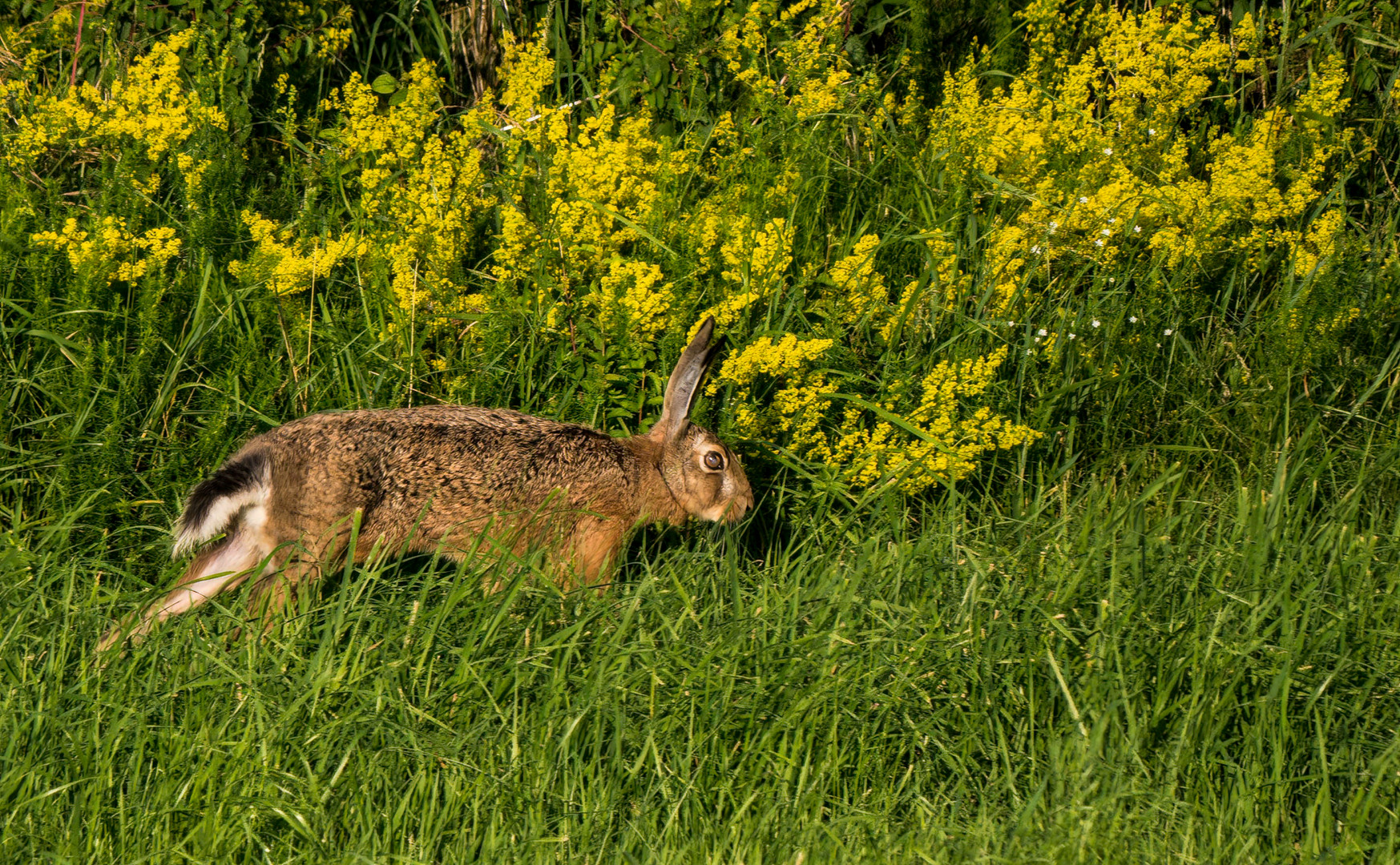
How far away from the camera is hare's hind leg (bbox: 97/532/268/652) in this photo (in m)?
3.96

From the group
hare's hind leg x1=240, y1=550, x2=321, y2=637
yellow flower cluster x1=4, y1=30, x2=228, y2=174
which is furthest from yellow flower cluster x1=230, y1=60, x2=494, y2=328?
hare's hind leg x1=240, y1=550, x2=321, y2=637

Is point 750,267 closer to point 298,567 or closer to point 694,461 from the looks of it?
point 694,461

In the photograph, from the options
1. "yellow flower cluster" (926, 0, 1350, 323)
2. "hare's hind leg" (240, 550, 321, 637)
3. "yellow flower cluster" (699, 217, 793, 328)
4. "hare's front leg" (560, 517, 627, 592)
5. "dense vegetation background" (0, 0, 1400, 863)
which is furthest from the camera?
"yellow flower cluster" (926, 0, 1350, 323)

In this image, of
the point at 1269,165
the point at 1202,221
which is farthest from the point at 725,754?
the point at 1269,165

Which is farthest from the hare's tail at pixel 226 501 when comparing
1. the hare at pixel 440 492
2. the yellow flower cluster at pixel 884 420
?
the yellow flower cluster at pixel 884 420

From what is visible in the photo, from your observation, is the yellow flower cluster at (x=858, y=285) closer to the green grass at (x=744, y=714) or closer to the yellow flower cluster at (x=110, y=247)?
the green grass at (x=744, y=714)

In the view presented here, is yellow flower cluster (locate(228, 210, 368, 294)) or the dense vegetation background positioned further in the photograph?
yellow flower cluster (locate(228, 210, 368, 294))

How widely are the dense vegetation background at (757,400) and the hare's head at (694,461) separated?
15 centimetres

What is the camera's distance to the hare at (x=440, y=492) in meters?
4.42

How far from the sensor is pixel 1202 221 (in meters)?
5.72

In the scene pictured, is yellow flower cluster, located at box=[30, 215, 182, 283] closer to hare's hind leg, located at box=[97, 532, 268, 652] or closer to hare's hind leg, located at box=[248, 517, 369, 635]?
hare's hind leg, located at box=[97, 532, 268, 652]

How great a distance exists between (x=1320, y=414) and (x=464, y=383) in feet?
11.7

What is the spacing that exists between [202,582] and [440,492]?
0.85 meters

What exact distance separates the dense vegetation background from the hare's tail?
27 cm
